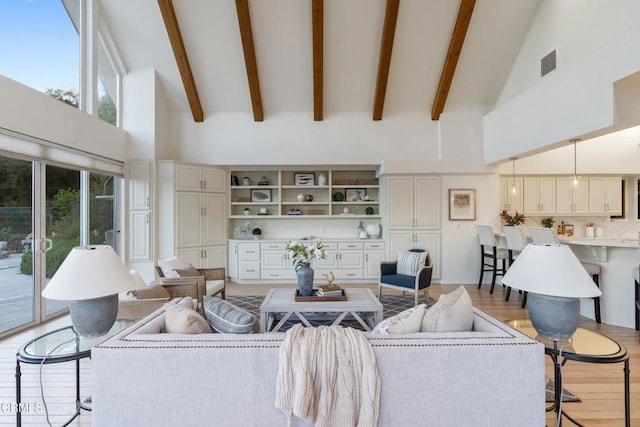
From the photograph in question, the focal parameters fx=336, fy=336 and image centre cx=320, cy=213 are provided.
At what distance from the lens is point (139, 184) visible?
567 cm

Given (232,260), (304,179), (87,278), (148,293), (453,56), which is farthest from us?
(304,179)

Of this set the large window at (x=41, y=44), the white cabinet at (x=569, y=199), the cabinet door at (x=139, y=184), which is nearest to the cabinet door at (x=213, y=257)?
the cabinet door at (x=139, y=184)

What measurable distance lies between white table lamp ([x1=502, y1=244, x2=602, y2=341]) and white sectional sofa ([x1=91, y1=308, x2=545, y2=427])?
1.39 ft

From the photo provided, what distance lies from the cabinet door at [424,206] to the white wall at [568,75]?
121 cm

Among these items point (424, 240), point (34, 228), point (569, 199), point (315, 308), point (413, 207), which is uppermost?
point (569, 199)

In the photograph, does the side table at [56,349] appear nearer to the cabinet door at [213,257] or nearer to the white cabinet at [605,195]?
the cabinet door at [213,257]

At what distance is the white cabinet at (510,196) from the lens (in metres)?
6.31

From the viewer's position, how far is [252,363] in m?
1.53

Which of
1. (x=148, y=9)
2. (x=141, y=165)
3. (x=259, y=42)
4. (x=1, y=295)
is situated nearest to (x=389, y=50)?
(x=259, y=42)

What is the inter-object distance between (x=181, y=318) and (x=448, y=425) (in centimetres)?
143

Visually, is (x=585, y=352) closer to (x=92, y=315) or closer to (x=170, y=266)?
(x=92, y=315)

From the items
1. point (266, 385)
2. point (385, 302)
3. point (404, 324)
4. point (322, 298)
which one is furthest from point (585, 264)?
point (266, 385)

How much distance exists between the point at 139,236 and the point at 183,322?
4.47 m

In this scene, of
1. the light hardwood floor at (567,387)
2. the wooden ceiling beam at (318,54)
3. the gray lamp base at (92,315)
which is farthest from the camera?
the wooden ceiling beam at (318,54)
